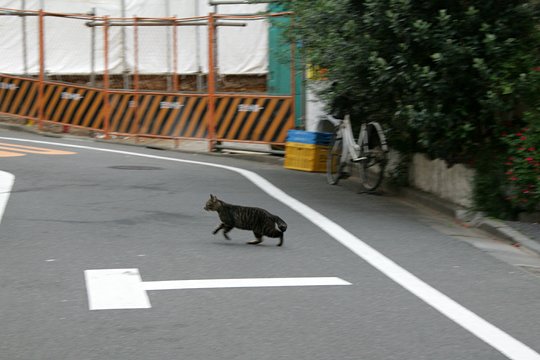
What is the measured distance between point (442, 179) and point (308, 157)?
4.46 m

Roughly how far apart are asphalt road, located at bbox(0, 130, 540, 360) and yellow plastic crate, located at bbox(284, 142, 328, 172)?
10.7 ft

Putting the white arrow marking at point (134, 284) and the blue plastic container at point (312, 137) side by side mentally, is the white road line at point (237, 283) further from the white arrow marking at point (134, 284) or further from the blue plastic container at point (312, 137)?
the blue plastic container at point (312, 137)

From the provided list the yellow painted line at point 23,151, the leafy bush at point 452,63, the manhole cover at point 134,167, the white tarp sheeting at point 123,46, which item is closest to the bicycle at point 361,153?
the leafy bush at point 452,63

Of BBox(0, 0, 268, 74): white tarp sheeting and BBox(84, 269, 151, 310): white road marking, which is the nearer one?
BBox(84, 269, 151, 310): white road marking

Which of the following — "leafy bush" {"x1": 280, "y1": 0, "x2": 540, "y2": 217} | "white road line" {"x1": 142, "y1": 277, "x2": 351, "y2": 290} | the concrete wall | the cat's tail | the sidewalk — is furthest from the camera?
the concrete wall

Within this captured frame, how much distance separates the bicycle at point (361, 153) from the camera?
1395cm

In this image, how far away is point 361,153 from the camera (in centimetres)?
1430

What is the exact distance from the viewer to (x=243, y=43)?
2489cm

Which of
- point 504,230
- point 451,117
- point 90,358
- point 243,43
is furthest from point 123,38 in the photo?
point 90,358

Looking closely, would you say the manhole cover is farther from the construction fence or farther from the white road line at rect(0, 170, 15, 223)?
the construction fence

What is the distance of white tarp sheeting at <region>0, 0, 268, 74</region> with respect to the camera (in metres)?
24.8

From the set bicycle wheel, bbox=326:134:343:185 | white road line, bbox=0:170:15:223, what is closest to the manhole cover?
white road line, bbox=0:170:15:223

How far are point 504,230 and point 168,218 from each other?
368 centimetres

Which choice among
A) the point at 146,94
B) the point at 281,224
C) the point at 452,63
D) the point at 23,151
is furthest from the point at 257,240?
→ the point at 146,94
